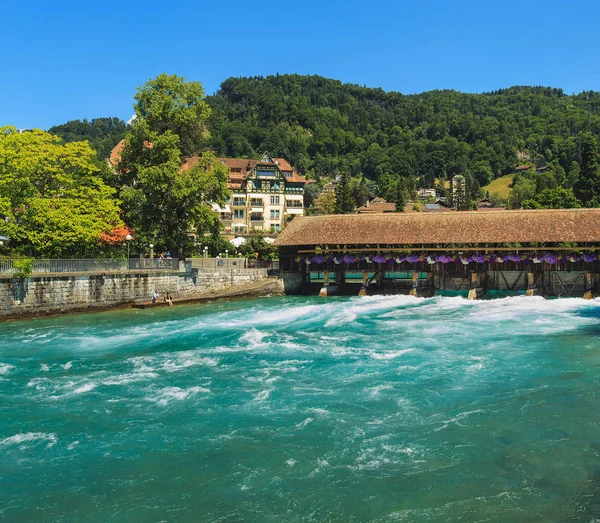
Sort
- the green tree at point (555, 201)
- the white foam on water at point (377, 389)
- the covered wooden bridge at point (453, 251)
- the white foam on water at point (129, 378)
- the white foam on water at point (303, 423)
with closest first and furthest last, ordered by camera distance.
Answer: the white foam on water at point (303, 423) < the white foam on water at point (377, 389) < the white foam on water at point (129, 378) < the covered wooden bridge at point (453, 251) < the green tree at point (555, 201)

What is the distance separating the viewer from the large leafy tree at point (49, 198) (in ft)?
115

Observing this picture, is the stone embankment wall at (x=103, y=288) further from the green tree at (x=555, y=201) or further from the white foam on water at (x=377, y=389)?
the green tree at (x=555, y=201)

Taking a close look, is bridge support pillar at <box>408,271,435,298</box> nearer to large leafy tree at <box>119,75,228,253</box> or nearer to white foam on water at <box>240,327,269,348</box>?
large leafy tree at <box>119,75,228,253</box>

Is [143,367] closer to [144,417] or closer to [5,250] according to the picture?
[144,417]

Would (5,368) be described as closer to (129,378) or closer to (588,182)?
(129,378)

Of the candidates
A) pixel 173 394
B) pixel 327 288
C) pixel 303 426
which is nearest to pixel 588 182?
pixel 327 288

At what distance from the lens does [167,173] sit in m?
40.9

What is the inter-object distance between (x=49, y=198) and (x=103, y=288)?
663cm

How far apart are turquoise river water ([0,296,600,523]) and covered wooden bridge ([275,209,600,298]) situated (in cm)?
1394

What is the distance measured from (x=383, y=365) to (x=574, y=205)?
2159 inches

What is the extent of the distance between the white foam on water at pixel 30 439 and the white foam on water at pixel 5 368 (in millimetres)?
6433

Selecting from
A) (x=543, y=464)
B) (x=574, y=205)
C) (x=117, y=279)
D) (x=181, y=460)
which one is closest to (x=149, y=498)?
(x=181, y=460)

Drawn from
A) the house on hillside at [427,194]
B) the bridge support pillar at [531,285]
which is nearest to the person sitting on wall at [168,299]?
the bridge support pillar at [531,285]

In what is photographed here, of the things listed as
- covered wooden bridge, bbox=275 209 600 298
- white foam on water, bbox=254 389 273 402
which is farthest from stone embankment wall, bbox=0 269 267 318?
white foam on water, bbox=254 389 273 402
